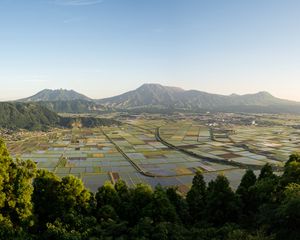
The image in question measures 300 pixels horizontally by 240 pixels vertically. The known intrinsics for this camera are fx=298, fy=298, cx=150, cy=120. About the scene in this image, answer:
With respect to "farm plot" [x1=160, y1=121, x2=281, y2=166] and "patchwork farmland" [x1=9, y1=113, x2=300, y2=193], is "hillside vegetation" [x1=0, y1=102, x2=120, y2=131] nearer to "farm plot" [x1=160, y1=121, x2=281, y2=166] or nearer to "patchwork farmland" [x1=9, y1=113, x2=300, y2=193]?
"patchwork farmland" [x1=9, y1=113, x2=300, y2=193]

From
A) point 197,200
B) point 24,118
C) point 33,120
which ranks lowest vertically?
point 197,200

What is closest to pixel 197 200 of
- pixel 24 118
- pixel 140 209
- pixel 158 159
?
pixel 140 209

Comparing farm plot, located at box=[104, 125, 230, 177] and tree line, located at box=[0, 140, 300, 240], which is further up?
tree line, located at box=[0, 140, 300, 240]

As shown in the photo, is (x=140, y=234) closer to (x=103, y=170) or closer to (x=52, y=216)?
(x=52, y=216)

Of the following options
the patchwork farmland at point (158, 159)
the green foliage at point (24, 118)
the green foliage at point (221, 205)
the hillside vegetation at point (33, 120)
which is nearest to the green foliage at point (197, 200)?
the green foliage at point (221, 205)

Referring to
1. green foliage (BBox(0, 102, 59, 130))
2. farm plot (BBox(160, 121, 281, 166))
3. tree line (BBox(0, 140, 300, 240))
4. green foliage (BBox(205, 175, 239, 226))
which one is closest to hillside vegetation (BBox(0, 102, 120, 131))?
green foliage (BBox(0, 102, 59, 130))

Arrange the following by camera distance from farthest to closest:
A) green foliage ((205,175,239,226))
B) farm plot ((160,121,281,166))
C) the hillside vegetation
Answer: the hillside vegetation < farm plot ((160,121,281,166)) < green foliage ((205,175,239,226))

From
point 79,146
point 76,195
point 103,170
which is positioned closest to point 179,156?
point 103,170

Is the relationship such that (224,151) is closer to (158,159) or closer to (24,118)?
(158,159)
